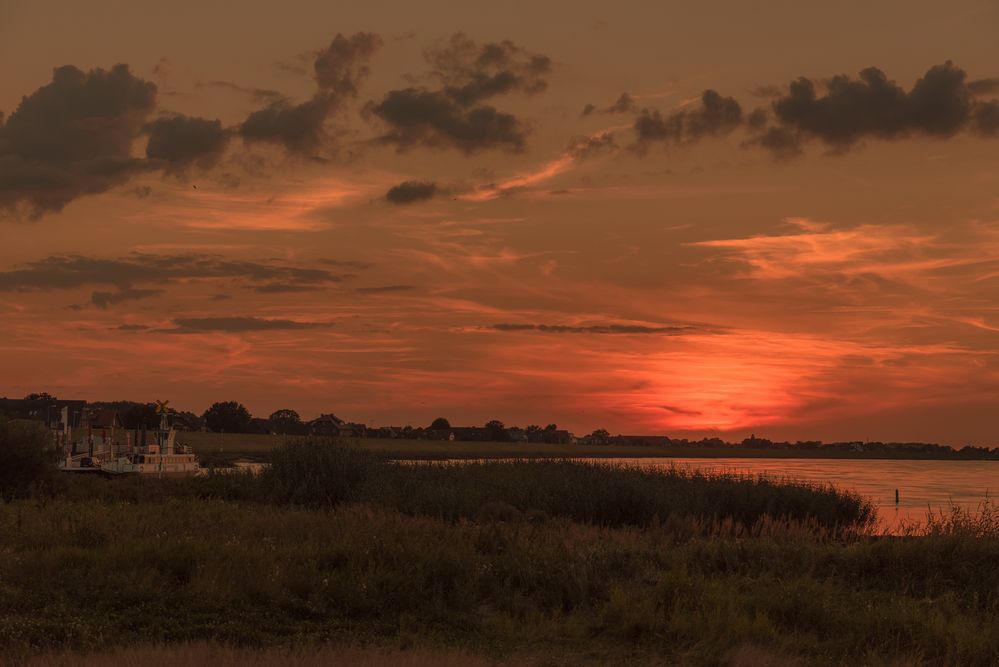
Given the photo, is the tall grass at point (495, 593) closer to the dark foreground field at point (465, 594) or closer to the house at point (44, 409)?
the dark foreground field at point (465, 594)

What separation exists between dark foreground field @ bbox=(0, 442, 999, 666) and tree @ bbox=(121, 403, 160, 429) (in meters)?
107

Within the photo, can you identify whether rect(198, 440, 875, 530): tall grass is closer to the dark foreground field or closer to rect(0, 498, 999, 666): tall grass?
the dark foreground field

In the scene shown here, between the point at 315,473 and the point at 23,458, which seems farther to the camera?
the point at 23,458

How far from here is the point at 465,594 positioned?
15258 millimetres

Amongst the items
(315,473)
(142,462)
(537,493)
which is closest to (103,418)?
(142,462)

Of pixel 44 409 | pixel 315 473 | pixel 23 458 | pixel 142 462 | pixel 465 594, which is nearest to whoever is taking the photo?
pixel 465 594

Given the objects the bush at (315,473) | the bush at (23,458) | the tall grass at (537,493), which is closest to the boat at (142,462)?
the bush at (23,458)

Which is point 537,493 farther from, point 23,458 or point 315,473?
point 23,458

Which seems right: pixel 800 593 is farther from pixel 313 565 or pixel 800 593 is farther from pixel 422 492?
pixel 422 492

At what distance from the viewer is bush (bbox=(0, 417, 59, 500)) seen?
33.9 meters

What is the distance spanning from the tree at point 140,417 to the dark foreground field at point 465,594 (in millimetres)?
107438

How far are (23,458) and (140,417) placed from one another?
95.7 meters

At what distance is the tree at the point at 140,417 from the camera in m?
125

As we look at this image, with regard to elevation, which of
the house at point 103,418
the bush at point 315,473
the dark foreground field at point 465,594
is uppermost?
the house at point 103,418
